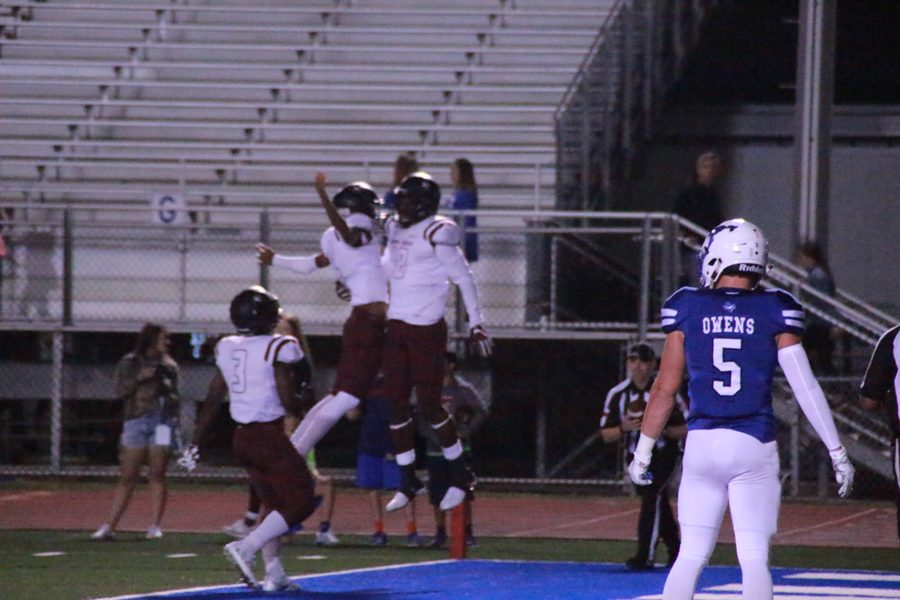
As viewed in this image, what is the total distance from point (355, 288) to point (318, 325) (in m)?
6.04

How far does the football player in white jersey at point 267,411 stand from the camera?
9953mm

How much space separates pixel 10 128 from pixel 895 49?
11958mm

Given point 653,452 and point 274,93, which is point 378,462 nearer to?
point 653,452

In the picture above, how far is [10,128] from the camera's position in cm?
2056

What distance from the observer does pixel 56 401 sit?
58.3 ft

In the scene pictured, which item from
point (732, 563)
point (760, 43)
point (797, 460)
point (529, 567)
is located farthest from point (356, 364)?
point (760, 43)

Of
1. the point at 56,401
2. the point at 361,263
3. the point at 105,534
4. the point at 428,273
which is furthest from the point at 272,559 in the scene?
the point at 56,401

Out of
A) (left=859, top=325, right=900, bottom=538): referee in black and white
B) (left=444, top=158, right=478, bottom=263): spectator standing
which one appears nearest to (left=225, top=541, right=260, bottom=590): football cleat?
(left=859, top=325, right=900, bottom=538): referee in black and white

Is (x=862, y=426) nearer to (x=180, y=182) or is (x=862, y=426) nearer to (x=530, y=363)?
(x=530, y=363)

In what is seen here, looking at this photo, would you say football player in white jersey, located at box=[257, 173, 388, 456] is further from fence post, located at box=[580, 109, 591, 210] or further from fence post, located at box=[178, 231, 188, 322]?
fence post, located at box=[580, 109, 591, 210]

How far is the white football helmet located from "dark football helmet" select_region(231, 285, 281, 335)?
3.41 m

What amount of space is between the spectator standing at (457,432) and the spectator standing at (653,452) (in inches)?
50.8

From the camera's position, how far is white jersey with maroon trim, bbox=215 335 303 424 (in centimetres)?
998

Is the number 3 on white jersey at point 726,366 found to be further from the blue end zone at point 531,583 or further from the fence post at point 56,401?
the fence post at point 56,401
